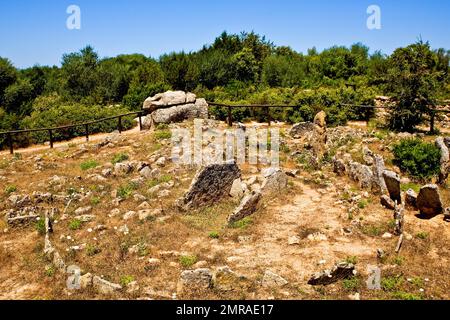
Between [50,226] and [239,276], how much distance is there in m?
6.11

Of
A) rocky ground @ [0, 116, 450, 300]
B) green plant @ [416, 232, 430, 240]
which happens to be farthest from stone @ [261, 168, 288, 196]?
green plant @ [416, 232, 430, 240]

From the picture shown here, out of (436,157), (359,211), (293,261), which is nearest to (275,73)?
(436,157)

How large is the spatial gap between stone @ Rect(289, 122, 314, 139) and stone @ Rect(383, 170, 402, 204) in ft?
24.9

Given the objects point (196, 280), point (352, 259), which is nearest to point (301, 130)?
point (352, 259)

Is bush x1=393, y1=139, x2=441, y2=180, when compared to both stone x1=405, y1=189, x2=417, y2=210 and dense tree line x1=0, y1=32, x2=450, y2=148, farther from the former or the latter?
dense tree line x1=0, y1=32, x2=450, y2=148

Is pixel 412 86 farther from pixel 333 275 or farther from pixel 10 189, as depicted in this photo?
pixel 10 189

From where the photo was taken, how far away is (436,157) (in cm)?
1480

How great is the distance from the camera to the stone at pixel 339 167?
608 inches

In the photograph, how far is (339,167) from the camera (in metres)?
15.6

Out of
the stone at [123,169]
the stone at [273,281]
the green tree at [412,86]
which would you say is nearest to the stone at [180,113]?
the stone at [123,169]

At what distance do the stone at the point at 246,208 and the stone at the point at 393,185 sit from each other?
401 cm

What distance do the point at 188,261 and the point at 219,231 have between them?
1.84m

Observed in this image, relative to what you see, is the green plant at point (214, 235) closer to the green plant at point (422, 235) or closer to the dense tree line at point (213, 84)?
the green plant at point (422, 235)

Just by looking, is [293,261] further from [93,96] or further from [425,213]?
[93,96]
